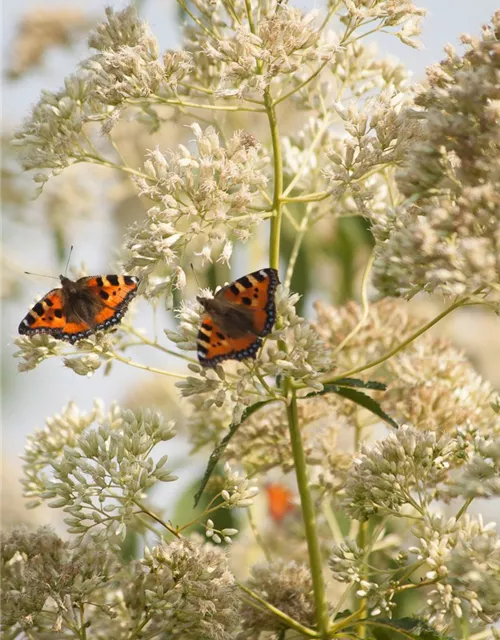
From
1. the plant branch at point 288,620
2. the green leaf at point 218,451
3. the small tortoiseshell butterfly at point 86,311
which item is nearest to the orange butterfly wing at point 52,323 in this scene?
the small tortoiseshell butterfly at point 86,311

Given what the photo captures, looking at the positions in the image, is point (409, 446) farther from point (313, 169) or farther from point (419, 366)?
point (313, 169)

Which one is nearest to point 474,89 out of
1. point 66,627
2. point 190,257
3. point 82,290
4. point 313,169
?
point 313,169

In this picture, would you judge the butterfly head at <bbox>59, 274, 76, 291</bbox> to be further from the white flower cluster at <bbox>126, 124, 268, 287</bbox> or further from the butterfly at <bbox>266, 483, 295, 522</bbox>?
the butterfly at <bbox>266, 483, 295, 522</bbox>

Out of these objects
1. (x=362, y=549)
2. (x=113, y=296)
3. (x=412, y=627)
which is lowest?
(x=412, y=627)

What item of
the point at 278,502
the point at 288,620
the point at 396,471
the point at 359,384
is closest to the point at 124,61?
the point at 359,384

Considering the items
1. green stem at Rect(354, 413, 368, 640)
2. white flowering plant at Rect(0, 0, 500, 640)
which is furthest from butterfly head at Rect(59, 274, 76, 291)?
green stem at Rect(354, 413, 368, 640)

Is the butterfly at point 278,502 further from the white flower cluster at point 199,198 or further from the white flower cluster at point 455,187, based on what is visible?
the white flower cluster at point 455,187

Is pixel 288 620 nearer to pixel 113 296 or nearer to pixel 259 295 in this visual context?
pixel 259 295

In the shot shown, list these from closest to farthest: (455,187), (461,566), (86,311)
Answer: (461,566), (455,187), (86,311)
